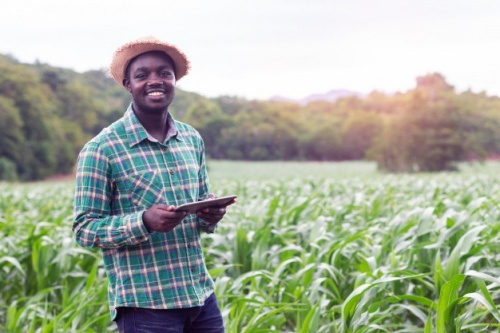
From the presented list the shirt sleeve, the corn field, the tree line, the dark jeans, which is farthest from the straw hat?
the tree line

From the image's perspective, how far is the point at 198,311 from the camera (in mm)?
2176

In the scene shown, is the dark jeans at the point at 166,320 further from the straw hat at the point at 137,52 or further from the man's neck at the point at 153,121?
the straw hat at the point at 137,52

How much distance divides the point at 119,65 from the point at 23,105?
5532 centimetres

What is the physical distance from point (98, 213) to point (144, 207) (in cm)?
16

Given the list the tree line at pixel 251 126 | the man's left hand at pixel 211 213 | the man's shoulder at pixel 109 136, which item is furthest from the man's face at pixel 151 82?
the tree line at pixel 251 126

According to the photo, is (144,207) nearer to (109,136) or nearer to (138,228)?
(138,228)

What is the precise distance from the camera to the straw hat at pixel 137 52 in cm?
212

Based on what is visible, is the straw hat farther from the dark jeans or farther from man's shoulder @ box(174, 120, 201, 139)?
the dark jeans

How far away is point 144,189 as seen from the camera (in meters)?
2.09

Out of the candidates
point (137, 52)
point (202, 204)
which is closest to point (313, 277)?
point (202, 204)

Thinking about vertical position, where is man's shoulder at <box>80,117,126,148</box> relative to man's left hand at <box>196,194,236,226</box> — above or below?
above

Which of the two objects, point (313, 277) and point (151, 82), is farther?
point (313, 277)

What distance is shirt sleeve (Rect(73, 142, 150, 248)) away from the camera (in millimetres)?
1968

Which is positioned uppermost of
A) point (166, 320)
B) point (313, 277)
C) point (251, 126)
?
point (251, 126)
